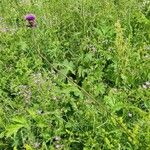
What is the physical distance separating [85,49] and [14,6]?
1.41 meters

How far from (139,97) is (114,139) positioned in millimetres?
613

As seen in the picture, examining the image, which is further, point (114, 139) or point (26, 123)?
point (26, 123)

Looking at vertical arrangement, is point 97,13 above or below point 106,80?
above

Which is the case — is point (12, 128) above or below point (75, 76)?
above

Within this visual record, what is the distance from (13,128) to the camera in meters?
3.21

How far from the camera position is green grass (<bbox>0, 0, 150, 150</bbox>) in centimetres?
319

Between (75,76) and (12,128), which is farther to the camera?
(75,76)

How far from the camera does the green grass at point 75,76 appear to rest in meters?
3.19

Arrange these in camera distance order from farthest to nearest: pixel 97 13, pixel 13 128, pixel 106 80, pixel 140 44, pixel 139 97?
pixel 97 13 → pixel 140 44 → pixel 106 80 → pixel 139 97 → pixel 13 128

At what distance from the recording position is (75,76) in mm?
4391

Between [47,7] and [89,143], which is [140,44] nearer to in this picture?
[47,7]


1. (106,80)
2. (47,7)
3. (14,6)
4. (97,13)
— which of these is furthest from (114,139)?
(14,6)

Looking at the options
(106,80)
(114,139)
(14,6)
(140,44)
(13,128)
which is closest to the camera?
(114,139)

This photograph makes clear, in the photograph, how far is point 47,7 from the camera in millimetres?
5121
